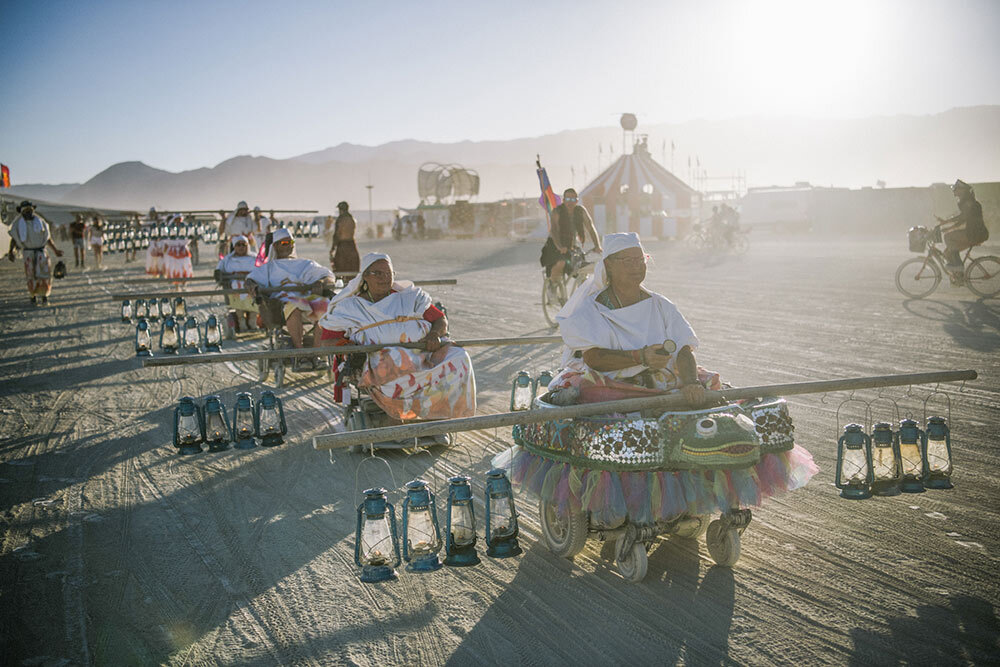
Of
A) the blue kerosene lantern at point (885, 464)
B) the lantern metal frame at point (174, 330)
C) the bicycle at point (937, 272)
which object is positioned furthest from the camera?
the bicycle at point (937, 272)

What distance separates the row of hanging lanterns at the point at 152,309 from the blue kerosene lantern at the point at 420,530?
33.0 feet

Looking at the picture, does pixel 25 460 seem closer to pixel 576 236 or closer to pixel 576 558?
pixel 576 558

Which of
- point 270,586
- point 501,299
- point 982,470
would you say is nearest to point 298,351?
point 270,586

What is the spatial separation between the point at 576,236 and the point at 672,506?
9.81 meters

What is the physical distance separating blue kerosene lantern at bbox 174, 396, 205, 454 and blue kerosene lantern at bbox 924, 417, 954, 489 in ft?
17.6

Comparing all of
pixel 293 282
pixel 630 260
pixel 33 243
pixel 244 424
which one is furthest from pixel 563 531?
pixel 33 243

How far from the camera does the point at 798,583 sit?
4.70 meters

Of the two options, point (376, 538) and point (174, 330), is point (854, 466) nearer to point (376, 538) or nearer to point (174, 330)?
point (376, 538)

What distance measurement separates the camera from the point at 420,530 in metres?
4.60

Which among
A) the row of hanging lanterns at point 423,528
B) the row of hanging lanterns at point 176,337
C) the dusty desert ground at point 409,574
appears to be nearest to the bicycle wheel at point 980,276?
the dusty desert ground at point 409,574

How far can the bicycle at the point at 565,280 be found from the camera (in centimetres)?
1391

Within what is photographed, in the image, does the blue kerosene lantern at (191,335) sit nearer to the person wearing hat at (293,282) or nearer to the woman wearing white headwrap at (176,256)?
the person wearing hat at (293,282)

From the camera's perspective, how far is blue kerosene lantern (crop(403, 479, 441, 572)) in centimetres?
455

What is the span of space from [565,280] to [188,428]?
27.2 ft
